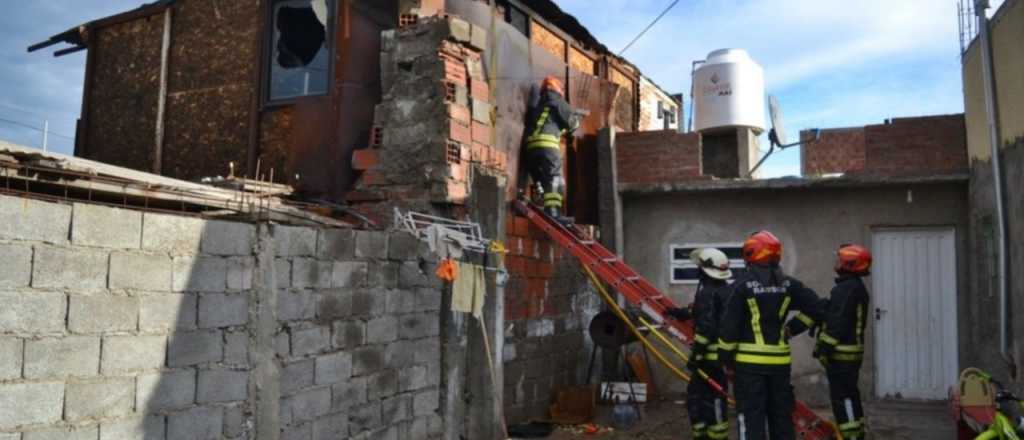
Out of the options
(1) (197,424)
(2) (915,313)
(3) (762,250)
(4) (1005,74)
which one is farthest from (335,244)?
(2) (915,313)

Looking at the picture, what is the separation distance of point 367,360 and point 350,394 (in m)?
0.33

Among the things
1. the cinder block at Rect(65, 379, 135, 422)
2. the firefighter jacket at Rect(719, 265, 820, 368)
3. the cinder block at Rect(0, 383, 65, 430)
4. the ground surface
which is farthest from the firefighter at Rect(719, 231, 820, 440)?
the cinder block at Rect(0, 383, 65, 430)

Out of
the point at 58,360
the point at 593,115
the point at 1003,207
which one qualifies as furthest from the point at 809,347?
the point at 58,360

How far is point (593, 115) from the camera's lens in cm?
1108

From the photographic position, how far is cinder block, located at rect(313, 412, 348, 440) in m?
5.42

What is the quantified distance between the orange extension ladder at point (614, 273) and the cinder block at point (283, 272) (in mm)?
3672

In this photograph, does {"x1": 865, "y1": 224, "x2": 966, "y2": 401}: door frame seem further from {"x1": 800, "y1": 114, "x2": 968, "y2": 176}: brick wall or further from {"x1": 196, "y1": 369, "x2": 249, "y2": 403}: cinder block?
{"x1": 196, "y1": 369, "x2": 249, "y2": 403}: cinder block

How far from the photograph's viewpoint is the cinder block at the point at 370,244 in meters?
6.00

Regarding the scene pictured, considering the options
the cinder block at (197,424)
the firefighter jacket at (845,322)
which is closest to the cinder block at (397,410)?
the cinder block at (197,424)

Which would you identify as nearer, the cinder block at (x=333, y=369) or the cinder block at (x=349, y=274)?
the cinder block at (x=333, y=369)

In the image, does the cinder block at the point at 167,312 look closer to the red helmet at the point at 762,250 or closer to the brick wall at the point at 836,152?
the red helmet at the point at 762,250

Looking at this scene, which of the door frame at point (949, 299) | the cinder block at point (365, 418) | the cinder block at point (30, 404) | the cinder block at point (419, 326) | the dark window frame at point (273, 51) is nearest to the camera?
the cinder block at point (30, 404)

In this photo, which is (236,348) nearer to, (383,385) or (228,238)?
(228,238)

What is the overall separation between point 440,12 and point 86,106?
4.93 metres
